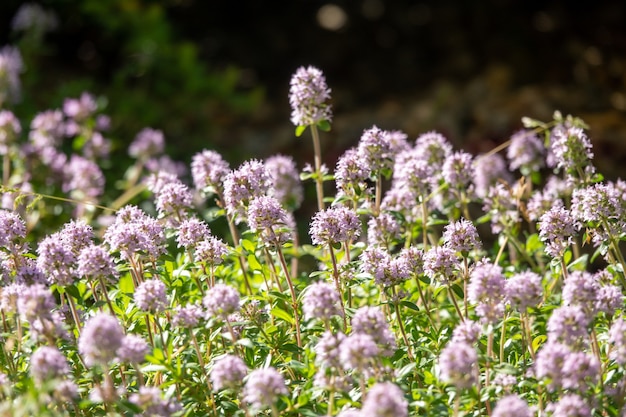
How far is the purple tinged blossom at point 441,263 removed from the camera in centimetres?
332

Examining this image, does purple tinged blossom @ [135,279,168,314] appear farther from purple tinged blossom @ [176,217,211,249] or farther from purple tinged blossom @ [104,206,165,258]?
purple tinged blossom @ [176,217,211,249]

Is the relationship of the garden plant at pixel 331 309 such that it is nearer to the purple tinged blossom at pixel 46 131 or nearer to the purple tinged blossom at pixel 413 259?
the purple tinged blossom at pixel 413 259

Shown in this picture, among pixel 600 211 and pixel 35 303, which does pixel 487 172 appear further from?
pixel 35 303

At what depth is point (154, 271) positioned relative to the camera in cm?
350

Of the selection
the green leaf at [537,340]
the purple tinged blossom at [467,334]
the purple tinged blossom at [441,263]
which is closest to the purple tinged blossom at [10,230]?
the purple tinged blossom at [441,263]

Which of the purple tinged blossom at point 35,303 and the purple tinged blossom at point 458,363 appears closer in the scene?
the purple tinged blossom at point 458,363

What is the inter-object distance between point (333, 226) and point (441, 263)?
0.42m

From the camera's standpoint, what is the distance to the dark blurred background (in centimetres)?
909

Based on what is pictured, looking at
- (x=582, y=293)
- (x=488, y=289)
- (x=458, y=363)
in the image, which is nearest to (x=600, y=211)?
(x=582, y=293)

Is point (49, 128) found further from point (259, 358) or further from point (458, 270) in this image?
point (458, 270)

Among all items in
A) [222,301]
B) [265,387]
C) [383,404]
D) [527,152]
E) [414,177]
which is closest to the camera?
[383,404]

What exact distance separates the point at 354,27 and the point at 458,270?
8.58m

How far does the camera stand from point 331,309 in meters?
2.95

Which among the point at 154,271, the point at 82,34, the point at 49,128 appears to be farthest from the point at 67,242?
the point at 82,34
